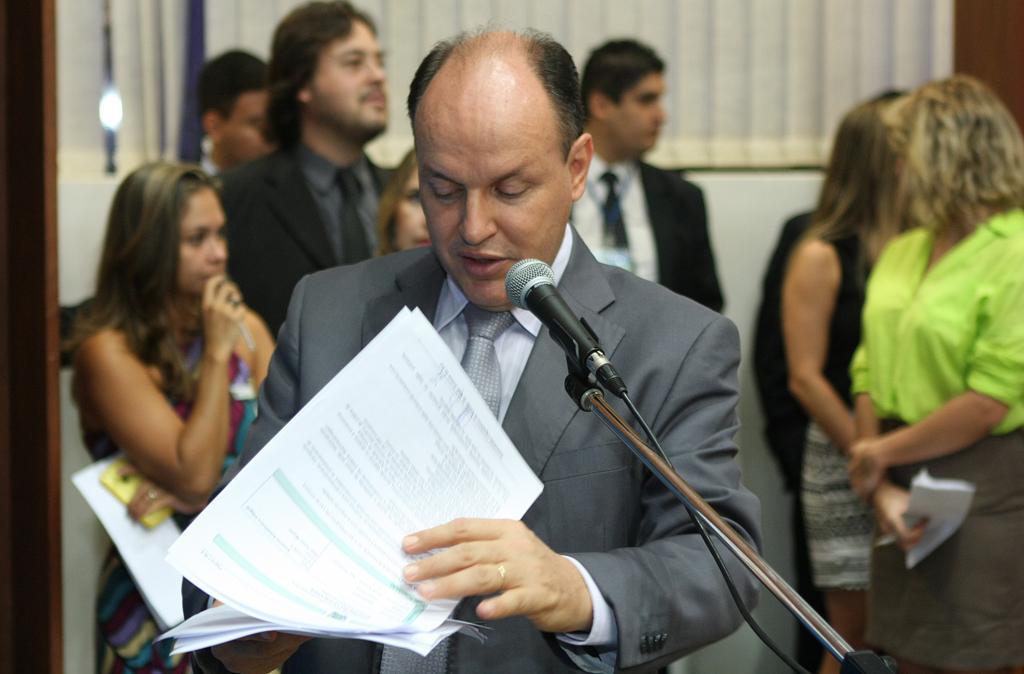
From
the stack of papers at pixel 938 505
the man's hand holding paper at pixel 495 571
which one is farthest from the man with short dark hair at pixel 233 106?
the man's hand holding paper at pixel 495 571

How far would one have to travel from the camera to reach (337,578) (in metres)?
1.35

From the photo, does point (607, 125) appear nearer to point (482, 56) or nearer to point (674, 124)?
point (674, 124)

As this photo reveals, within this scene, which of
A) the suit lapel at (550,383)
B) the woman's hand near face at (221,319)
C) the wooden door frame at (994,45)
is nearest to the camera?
the suit lapel at (550,383)

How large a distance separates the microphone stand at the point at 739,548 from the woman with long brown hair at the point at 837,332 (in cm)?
255

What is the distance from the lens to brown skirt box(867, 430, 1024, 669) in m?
2.91

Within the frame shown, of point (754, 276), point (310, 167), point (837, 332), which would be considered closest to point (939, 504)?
point (837, 332)

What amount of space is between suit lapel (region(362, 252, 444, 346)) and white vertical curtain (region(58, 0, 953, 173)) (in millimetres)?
2980

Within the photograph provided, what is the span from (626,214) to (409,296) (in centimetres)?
249

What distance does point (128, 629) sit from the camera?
9.55 feet

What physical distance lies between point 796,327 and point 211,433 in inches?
69.7

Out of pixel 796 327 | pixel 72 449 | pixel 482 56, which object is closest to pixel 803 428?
pixel 796 327

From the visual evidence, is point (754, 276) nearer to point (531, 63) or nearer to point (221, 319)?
point (221, 319)

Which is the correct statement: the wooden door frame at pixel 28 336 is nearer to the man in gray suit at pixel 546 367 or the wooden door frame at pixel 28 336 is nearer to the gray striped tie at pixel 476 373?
the man in gray suit at pixel 546 367

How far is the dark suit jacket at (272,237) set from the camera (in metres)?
3.55
